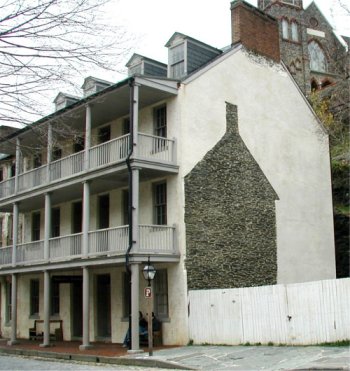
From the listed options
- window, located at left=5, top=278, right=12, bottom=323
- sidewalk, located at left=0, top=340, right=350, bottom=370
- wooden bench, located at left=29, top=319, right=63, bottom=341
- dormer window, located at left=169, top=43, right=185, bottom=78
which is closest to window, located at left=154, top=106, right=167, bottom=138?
dormer window, located at left=169, top=43, right=185, bottom=78

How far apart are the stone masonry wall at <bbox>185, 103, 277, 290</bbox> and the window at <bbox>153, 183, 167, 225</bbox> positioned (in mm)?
1111

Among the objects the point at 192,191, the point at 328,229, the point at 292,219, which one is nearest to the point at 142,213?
the point at 192,191

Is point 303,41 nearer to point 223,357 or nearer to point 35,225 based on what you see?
point 35,225

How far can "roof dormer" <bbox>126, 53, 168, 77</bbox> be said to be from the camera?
2378 cm

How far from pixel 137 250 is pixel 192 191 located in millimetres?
3082

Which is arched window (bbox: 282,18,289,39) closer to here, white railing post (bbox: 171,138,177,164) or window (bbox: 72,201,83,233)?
window (bbox: 72,201,83,233)

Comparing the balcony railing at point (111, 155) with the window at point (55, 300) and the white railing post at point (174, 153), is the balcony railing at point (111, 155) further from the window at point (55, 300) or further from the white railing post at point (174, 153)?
the window at point (55, 300)

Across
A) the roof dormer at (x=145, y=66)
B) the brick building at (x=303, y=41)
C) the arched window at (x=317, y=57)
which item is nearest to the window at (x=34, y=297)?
the roof dormer at (x=145, y=66)

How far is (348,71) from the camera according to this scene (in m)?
23.1

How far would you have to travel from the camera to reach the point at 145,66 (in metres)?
23.8

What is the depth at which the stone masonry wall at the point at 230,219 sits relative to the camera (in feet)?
67.2

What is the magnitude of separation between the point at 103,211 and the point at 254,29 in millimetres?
9743

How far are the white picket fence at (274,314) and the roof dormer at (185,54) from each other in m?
8.60

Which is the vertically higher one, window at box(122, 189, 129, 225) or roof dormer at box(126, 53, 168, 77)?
roof dormer at box(126, 53, 168, 77)
